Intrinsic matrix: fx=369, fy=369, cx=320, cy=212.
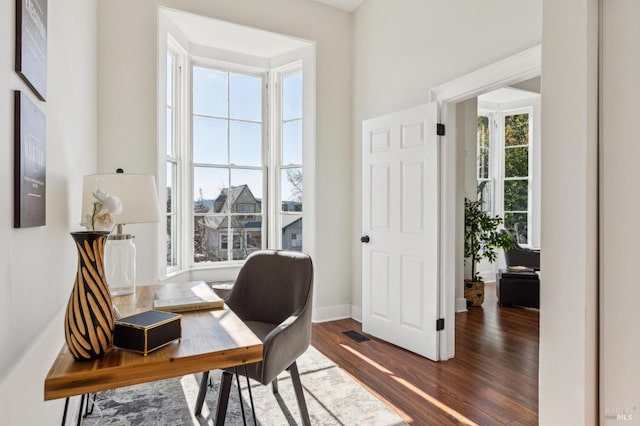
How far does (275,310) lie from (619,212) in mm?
1786

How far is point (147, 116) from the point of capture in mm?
3123

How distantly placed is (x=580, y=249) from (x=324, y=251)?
2660mm

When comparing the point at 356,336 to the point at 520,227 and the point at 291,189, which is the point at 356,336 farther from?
the point at 520,227

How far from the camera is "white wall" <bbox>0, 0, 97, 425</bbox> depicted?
3.28 ft

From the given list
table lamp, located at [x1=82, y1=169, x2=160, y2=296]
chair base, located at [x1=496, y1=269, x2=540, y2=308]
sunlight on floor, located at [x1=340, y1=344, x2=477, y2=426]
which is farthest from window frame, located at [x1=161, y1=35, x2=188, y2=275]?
chair base, located at [x1=496, y1=269, x2=540, y2=308]

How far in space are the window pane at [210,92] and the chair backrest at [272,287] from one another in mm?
2358

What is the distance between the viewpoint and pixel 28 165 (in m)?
1.16

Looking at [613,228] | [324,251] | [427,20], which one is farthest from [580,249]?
[324,251]

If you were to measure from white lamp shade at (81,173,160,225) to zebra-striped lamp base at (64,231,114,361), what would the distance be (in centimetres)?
84

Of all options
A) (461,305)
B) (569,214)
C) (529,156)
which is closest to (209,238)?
(461,305)

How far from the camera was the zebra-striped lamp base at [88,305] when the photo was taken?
1.05 meters

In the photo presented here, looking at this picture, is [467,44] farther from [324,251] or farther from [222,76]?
[222,76]

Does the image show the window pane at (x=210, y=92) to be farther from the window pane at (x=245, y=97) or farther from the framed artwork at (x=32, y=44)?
the framed artwork at (x=32, y=44)

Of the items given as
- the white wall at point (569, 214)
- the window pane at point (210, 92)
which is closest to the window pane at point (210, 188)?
the window pane at point (210, 92)
